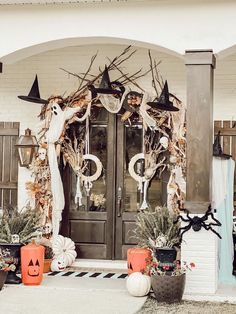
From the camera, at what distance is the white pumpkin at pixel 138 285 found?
638 cm

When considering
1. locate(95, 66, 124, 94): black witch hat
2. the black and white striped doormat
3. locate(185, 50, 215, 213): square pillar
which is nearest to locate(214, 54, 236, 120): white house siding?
locate(95, 66, 124, 94): black witch hat

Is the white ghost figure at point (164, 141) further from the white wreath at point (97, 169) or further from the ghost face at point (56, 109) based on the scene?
the ghost face at point (56, 109)

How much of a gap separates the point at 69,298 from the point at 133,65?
11.5 feet

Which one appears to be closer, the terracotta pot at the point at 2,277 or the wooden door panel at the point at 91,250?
the terracotta pot at the point at 2,277

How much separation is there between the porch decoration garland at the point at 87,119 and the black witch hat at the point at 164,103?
320 mm

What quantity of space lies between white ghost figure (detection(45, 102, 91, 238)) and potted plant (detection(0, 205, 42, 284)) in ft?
3.38

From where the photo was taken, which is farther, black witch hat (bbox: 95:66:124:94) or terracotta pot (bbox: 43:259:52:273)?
terracotta pot (bbox: 43:259:52:273)

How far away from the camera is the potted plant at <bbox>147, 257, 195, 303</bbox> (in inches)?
243

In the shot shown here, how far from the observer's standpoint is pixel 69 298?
640cm

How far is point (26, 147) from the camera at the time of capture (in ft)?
27.7

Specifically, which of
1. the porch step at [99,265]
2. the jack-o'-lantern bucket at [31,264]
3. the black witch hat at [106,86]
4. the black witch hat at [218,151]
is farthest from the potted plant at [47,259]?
the black witch hat at [218,151]

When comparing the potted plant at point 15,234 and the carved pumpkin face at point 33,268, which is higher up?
the potted plant at point 15,234

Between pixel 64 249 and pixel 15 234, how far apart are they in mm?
1244

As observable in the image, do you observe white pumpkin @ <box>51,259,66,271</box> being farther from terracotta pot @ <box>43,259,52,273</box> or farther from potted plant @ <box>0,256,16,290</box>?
potted plant @ <box>0,256,16,290</box>
